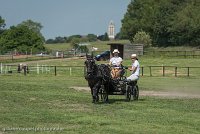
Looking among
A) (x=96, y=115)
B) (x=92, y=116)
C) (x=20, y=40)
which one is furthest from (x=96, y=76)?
(x=20, y=40)

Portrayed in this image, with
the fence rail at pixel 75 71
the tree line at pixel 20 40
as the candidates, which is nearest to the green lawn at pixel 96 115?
the fence rail at pixel 75 71

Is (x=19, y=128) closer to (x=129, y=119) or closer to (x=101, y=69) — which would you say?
(x=129, y=119)

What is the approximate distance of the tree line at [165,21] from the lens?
437 feet

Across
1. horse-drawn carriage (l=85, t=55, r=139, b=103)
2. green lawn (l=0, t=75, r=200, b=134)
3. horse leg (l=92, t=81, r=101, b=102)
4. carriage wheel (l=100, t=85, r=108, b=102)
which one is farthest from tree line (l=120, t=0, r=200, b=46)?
green lawn (l=0, t=75, r=200, b=134)

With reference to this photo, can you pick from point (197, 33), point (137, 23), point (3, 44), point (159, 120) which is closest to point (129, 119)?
point (159, 120)

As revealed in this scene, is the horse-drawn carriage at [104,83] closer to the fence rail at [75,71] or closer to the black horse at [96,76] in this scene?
the black horse at [96,76]

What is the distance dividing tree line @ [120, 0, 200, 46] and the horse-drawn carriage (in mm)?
108734

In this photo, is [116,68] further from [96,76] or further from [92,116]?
[92,116]

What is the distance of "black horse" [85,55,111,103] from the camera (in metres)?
20.4

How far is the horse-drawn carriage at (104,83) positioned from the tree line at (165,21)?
10873 centimetres

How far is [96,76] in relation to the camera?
20.8 meters

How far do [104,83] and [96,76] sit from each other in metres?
0.98

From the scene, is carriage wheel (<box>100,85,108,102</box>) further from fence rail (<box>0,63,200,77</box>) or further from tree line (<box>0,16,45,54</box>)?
tree line (<box>0,16,45,54</box>)

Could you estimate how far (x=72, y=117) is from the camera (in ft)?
53.7
